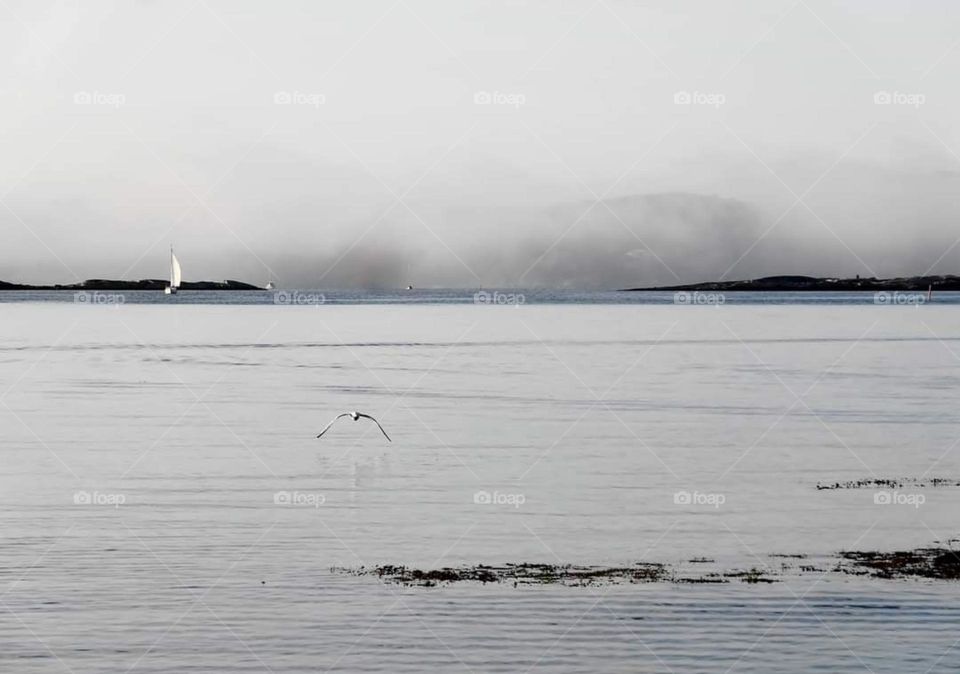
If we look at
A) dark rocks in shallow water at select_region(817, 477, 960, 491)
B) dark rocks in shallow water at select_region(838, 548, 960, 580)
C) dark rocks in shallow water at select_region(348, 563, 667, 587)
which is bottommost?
dark rocks in shallow water at select_region(838, 548, 960, 580)

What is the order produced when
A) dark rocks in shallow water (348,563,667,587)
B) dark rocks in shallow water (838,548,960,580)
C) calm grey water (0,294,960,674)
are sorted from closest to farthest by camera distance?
calm grey water (0,294,960,674) → dark rocks in shallow water (348,563,667,587) → dark rocks in shallow water (838,548,960,580)

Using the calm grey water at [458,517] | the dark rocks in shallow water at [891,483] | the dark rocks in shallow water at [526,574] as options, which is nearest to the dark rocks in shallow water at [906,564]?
the calm grey water at [458,517]

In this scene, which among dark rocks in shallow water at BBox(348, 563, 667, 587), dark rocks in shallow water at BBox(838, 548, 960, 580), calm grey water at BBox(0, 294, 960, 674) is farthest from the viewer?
dark rocks in shallow water at BBox(838, 548, 960, 580)

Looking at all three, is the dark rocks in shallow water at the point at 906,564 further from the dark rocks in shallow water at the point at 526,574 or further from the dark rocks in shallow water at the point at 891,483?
the dark rocks in shallow water at the point at 891,483

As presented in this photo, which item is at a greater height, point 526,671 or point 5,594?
point 5,594

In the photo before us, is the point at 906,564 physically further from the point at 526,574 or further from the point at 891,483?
the point at 891,483

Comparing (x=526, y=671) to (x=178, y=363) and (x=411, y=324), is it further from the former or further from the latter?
(x=411, y=324)

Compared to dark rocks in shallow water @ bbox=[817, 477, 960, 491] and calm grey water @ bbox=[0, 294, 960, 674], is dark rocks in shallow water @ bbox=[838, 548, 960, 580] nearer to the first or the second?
calm grey water @ bbox=[0, 294, 960, 674]

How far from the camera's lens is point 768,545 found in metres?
21.3

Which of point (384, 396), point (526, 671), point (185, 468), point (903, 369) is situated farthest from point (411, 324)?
point (526, 671)

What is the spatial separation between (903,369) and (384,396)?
26.4 m

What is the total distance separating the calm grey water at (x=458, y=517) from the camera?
16203mm

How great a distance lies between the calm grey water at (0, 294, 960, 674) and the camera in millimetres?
16203

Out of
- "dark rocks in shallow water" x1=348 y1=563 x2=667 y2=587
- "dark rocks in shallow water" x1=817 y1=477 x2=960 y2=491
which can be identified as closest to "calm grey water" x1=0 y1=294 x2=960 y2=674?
"dark rocks in shallow water" x1=348 y1=563 x2=667 y2=587
